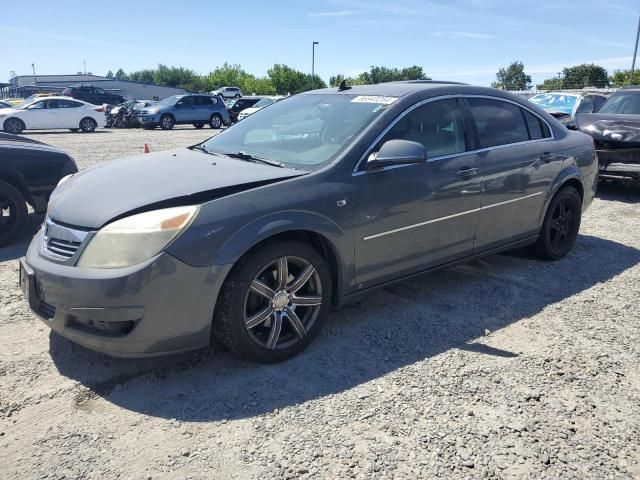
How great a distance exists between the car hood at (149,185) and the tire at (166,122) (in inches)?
900

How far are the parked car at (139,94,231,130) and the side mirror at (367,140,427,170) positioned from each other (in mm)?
23760

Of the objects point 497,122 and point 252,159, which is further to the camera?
point 497,122

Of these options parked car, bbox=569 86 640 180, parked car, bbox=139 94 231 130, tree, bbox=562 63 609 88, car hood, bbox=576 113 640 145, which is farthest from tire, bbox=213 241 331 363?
tree, bbox=562 63 609 88

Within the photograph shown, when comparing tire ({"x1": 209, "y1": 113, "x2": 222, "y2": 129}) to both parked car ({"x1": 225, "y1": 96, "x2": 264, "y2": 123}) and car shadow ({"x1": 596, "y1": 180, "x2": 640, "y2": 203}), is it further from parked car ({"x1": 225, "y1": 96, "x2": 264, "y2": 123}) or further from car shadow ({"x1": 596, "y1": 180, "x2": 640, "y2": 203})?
car shadow ({"x1": 596, "y1": 180, "x2": 640, "y2": 203})

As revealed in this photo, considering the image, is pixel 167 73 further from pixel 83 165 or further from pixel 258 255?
pixel 258 255

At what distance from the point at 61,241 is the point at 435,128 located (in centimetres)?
270

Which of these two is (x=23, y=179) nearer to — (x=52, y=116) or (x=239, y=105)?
(x=52, y=116)

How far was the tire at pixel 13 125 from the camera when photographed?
69.5 feet

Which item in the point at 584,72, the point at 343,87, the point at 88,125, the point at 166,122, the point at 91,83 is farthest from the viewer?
the point at 584,72

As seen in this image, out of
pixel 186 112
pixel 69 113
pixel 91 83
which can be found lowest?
pixel 186 112

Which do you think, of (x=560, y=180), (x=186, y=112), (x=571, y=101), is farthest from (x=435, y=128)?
(x=186, y=112)

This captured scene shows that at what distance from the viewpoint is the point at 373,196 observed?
11.8 feet

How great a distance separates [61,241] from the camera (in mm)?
3070

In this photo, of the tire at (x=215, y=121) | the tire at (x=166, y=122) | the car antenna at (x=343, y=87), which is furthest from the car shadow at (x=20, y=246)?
the tire at (x=215, y=121)
